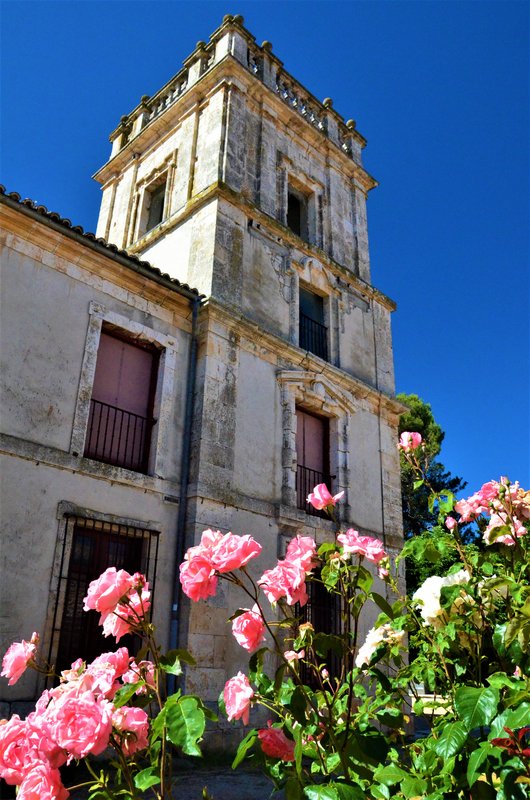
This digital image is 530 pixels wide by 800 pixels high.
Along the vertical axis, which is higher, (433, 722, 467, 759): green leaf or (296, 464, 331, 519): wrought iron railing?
(296, 464, 331, 519): wrought iron railing

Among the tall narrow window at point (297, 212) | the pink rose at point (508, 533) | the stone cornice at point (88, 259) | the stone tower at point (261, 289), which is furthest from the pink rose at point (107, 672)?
the tall narrow window at point (297, 212)

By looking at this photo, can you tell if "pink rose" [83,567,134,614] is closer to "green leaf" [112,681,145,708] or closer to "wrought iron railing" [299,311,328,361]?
"green leaf" [112,681,145,708]

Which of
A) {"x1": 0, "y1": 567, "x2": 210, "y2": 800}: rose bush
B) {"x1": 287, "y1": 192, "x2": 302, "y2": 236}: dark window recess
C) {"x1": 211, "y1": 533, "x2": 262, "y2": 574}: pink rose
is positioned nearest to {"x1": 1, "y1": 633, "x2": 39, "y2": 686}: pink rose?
{"x1": 0, "y1": 567, "x2": 210, "y2": 800}: rose bush

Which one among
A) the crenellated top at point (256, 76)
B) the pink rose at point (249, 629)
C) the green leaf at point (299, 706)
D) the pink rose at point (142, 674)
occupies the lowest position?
the green leaf at point (299, 706)

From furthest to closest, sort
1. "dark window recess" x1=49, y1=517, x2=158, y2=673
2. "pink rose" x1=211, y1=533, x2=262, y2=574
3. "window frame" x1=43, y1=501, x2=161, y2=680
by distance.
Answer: "dark window recess" x1=49, y1=517, x2=158, y2=673
"window frame" x1=43, y1=501, x2=161, y2=680
"pink rose" x1=211, y1=533, x2=262, y2=574

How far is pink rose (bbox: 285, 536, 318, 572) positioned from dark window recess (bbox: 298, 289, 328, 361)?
9080 mm

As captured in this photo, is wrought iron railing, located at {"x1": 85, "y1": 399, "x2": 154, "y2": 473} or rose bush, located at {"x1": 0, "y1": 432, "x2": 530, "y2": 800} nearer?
rose bush, located at {"x1": 0, "y1": 432, "x2": 530, "y2": 800}

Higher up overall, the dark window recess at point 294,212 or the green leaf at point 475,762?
the dark window recess at point 294,212

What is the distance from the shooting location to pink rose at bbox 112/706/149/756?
5.83 feet

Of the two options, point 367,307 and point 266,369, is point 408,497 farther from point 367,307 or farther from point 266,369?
point 266,369

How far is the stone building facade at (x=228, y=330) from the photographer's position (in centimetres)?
742

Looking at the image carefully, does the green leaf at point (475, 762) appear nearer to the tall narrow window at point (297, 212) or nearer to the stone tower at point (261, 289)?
the stone tower at point (261, 289)

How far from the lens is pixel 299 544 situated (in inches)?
80.6

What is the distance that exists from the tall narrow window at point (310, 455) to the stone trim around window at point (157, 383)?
2638 millimetres
